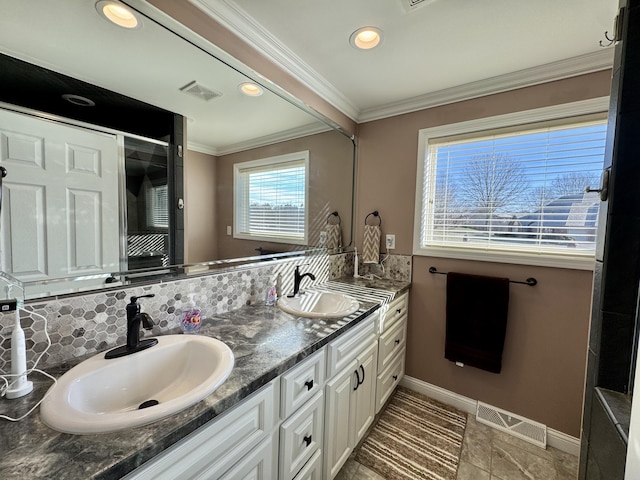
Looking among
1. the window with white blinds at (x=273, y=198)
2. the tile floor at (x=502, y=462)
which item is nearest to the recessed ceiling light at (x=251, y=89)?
the window with white blinds at (x=273, y=198)

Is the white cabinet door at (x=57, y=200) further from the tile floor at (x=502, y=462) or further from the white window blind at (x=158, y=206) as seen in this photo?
the tile floor at (x=502, y=462)

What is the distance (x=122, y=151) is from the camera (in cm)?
106

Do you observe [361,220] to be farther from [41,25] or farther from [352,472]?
[41,25]

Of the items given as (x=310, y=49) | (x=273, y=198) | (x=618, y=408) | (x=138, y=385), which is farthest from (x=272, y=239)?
(x=618, y=408)

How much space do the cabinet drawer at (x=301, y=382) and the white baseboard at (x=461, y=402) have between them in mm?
1394

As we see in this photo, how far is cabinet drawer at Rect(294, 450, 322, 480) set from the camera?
1105 millimetres

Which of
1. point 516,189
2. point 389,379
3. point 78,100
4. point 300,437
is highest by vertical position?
point 78,100

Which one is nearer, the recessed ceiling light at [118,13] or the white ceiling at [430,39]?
the recessed ceiling light at [118,13]

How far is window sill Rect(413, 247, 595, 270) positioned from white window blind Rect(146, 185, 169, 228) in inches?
70.3

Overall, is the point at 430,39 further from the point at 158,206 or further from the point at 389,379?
the point at 389,379

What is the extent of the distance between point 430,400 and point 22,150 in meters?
2.73

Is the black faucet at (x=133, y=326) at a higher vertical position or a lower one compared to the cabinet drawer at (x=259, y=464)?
higher

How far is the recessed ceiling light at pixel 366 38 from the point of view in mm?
1360

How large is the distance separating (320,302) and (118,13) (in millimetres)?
1701
